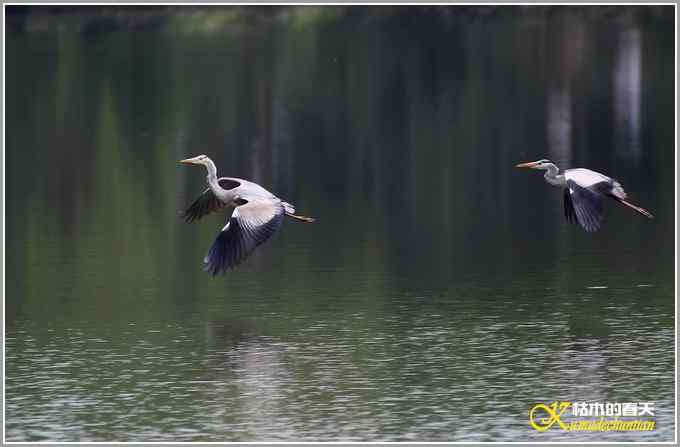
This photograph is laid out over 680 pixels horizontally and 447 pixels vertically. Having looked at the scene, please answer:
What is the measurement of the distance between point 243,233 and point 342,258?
738cm

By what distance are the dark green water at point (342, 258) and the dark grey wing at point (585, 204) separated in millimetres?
1416

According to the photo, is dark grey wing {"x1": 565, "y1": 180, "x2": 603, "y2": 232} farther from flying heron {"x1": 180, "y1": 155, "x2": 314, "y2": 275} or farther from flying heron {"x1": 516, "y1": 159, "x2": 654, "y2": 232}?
flying heron {"x1": 180, "y1": 155, "x2": 314, "y2": 275}

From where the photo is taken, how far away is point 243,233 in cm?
1983

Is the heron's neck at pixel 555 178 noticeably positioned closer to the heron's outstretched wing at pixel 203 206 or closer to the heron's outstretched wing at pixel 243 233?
the heron's outstretched wing at pixel 243 233

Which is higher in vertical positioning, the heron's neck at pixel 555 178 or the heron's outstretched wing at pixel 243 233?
the heron's neck at pixel 555 178

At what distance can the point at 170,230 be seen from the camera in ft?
99.8

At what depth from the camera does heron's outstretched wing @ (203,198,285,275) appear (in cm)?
1955

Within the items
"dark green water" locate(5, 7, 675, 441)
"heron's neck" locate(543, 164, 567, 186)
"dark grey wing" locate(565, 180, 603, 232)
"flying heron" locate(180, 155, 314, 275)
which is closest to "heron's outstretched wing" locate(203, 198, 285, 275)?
"flying heron" locate(180, 155, 314, 275)

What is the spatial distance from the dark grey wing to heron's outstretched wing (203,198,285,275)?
11.1 ft

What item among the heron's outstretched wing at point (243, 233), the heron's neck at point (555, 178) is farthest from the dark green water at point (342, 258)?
the heron's neck at point (555, 178)

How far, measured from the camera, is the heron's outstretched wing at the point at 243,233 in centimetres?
1955

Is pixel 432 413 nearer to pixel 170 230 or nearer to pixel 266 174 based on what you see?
pixel 170 230

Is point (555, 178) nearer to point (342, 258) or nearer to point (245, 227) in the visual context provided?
point (245, 227)

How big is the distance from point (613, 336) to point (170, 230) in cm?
1142
